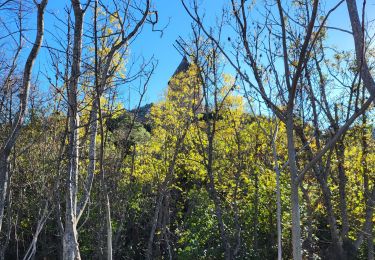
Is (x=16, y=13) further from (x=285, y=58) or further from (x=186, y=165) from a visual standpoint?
(x=186, y=165)

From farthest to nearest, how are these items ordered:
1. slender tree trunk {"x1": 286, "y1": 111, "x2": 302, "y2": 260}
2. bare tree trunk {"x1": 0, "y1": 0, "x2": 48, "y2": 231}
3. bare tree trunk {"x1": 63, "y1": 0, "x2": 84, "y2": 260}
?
bare tree trunk {"x1": 0, "y1": 0, "x2": 48, "y2": 231}, bare tree trunk {"x1": 63, "y1": 0, "x2": 84, "y2": 260}, slender tree trunk {"x1": 286, "y1": 111, "x2": 302, "y2": 260}

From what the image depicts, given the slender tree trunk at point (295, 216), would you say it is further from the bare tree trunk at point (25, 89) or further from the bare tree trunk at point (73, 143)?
the bare tree trunk at point (25, 89)

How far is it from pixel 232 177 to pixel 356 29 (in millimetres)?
7688

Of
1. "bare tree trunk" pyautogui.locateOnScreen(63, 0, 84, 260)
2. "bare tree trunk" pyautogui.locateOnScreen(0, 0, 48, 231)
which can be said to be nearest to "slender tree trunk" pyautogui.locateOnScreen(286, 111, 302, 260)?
"bare tree trunk" pyautogui.locateOnScreen(63, 0, 84, 260)

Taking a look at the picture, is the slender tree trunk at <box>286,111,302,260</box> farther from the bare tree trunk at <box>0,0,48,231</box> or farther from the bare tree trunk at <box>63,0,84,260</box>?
the bare tree trunk at <box>0,0,48,231</box>

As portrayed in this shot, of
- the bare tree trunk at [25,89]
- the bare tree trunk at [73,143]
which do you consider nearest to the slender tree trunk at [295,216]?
the bare tree trunk at [73,143]

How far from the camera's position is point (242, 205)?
35.8ft

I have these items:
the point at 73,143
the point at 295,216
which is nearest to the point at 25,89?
the point at 73,143

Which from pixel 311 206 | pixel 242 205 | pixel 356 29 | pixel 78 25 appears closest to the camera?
pixel 356 29

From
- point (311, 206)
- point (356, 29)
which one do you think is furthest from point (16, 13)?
point (311, 206)

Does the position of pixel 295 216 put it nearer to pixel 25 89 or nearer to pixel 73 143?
pixel 73 143

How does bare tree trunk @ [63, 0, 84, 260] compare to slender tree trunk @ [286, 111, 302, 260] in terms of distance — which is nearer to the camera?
slender tree trunk @ [286, 111, 302, 260]

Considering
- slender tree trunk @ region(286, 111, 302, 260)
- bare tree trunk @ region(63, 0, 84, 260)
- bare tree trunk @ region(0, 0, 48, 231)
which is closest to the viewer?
slender tree trunk @ region(286, 111, 302, 260)

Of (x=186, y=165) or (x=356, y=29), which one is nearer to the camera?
(x=356, y=29)
